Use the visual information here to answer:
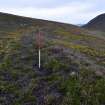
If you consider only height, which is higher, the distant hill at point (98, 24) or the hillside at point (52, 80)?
the hillside at point (52, 80)

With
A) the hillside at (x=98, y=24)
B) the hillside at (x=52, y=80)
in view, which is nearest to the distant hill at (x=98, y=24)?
the hillside at (x=98, y=24)

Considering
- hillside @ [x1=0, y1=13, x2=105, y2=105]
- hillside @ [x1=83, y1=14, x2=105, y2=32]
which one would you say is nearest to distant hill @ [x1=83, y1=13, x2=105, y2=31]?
hillside @ [x1=83, y1=14, x2=105, y2=32]

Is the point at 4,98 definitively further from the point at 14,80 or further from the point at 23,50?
the point at 23,50

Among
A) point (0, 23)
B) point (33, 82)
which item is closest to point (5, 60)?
point (33, 82)

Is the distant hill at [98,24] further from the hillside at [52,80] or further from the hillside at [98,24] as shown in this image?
the hillside at [52,80]

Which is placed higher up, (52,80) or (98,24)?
(52,80)

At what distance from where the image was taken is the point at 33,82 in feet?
56.5

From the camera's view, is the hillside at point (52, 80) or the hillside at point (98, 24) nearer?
the hillside at point (52, 80)

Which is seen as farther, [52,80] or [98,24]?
[98,24]

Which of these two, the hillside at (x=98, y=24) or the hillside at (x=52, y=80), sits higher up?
the hillside at (x=52, y=80)

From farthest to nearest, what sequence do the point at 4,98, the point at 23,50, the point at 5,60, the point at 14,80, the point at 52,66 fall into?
1. the point at 23,50
2. the point at 5,60
3. the point at 52,66
4. the point at 14,80
5. the point at 4,98

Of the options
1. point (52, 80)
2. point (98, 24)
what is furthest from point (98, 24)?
point (52, 80)

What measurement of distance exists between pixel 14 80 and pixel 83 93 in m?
5.18

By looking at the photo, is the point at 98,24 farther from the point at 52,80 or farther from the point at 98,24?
the point at 52,80
